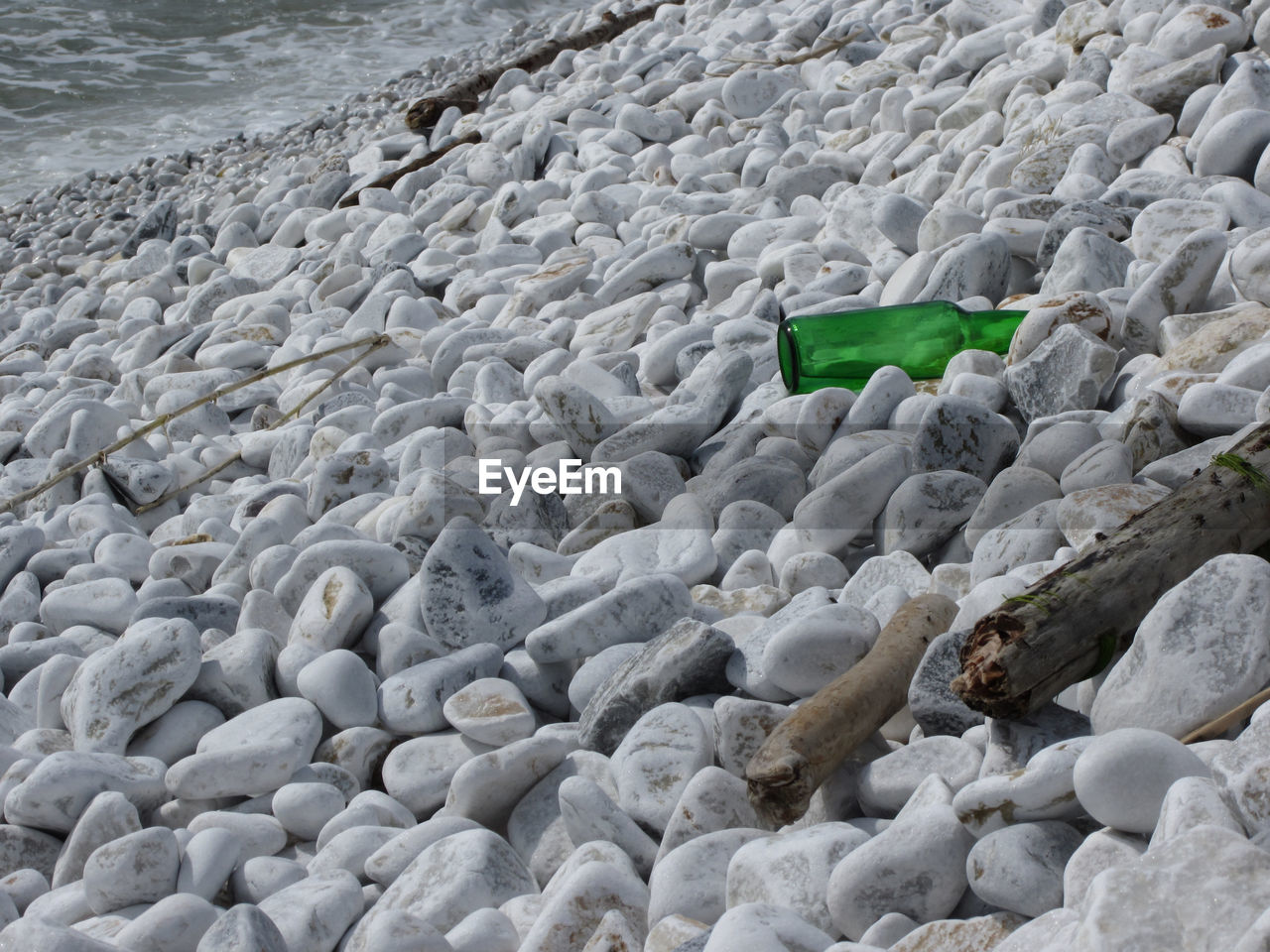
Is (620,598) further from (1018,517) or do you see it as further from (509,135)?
(509,135)

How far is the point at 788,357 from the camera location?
2289 millimetres

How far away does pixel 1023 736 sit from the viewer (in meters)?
1.17

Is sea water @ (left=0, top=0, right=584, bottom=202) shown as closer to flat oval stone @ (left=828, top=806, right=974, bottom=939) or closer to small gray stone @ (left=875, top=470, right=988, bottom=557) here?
small gray stone @ (left=875, top=470, right=988, bottom=557)

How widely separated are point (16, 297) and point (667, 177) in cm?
259

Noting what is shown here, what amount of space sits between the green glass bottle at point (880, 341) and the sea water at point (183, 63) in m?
6.16

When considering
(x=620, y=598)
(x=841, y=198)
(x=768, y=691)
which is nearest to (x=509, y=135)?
(x=841, y=198)

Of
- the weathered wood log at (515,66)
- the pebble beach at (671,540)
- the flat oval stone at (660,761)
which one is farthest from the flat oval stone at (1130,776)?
the weathered wood log at (515,66)

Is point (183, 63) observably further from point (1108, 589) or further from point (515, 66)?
point (1108, 589)

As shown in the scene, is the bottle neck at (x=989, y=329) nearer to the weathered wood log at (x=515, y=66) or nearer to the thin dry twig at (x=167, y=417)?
the thin dry twig at (x=167, y=417)

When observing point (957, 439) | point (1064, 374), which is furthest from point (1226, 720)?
point (1064, 374)

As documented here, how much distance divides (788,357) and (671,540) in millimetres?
541

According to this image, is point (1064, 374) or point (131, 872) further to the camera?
point (1064, 374)

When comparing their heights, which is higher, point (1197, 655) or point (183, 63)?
point (183, 63)

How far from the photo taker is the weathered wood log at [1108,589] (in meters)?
1.14
